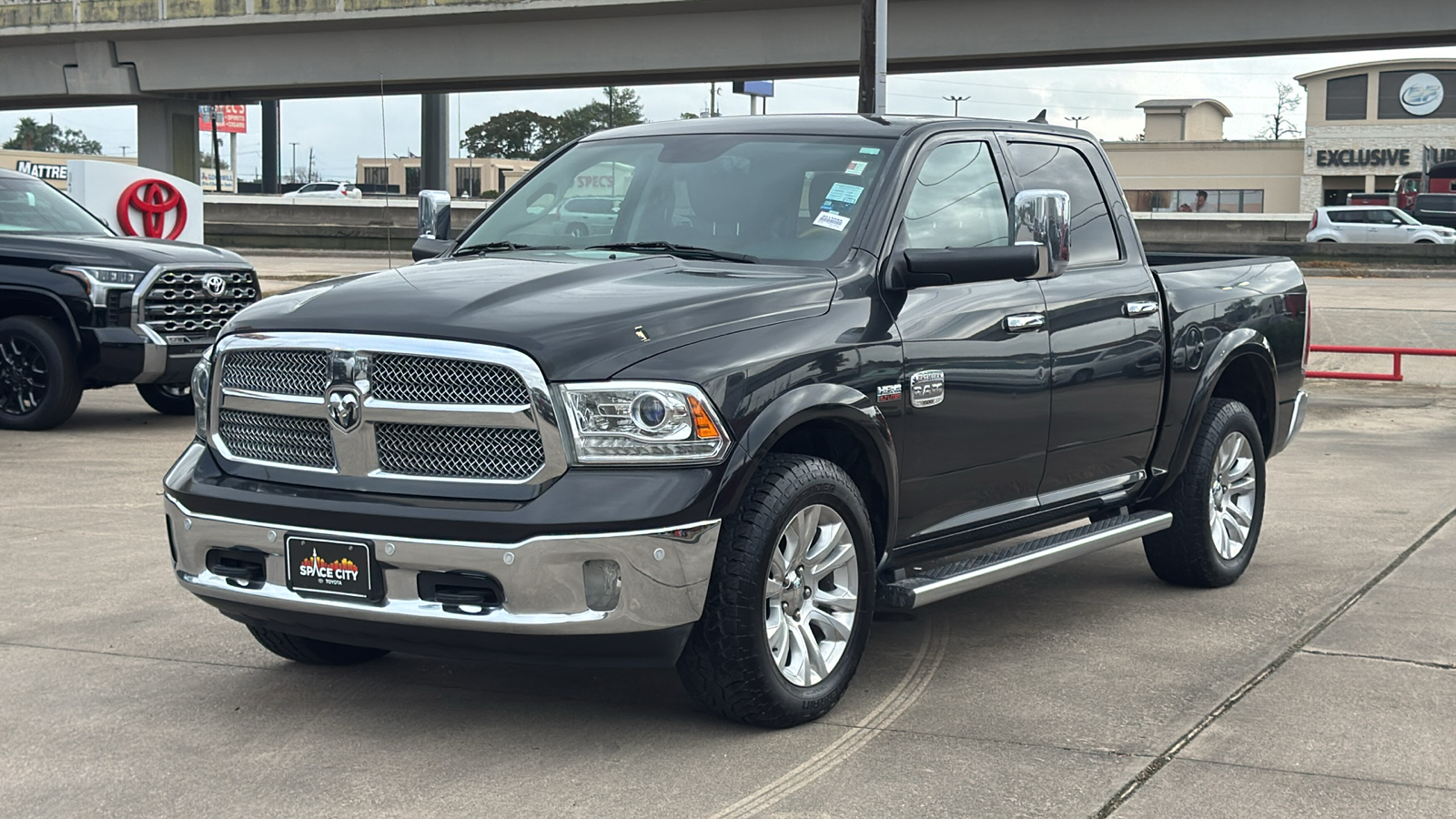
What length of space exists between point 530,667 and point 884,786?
1615 mm

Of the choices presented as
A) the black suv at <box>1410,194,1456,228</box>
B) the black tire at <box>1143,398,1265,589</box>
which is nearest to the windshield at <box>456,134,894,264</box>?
the black tire at <box>1143,398,1265,589</box>

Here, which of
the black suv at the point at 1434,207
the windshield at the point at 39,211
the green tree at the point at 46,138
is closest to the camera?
the windshield at the point at 39,211

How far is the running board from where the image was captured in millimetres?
5125

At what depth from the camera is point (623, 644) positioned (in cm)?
438

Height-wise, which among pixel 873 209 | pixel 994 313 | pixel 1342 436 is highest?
pixel 873 209

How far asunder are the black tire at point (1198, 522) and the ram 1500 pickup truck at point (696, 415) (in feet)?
1.66

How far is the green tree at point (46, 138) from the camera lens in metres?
166

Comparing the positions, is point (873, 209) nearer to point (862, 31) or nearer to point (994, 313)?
point (994, 313)

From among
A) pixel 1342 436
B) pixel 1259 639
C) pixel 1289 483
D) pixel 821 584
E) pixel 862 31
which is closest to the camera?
pixel 821 584

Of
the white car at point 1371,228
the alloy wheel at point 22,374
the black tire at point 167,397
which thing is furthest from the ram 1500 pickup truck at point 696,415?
the white car at point 1371,228

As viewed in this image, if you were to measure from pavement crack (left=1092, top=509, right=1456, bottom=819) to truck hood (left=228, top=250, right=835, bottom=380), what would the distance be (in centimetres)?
159

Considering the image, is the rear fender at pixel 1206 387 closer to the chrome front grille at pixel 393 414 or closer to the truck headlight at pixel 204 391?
the chrome front grille at pixel 393 414

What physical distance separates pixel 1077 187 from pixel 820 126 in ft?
4.22

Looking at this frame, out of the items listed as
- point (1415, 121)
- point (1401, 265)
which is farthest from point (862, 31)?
point (1415, 121)
